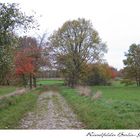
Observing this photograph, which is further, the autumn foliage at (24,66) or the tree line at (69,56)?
the autumn foliage at (24,66)

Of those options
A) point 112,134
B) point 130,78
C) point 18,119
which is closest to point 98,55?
point 18,119

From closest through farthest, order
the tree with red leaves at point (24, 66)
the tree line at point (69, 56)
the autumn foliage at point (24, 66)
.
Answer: the tree line at point (69, 56) < the tree with red leaves at point (24, 66) < the autumn foliage at point (24, 66)

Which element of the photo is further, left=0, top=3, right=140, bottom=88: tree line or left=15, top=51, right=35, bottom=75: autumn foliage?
left=15, top=51, right=35, bottom=75: autumn foliage

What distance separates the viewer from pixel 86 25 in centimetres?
5672

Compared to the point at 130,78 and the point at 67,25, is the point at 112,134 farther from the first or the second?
the point at 130,78

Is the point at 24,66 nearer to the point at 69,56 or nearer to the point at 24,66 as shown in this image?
the point at 24,66

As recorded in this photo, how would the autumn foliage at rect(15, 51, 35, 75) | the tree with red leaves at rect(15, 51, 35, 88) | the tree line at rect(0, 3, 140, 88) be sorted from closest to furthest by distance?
the tree line at rect(0, 3, 140, 88) → the tree with red leaves at rect(15, 51, 35, 88) → the autumn foliage at rect(15, 51, 35, 75)

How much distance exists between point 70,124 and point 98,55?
109ft

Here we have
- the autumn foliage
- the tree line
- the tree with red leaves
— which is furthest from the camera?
the autumn foliage

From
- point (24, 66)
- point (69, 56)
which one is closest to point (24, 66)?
point (24, 66)

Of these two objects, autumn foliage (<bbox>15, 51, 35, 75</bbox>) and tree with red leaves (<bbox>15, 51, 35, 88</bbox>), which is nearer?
tree with red leaves (<bbox>15, 51, 35, 88</bbox>)

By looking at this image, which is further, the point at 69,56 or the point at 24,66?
the point at 24,66

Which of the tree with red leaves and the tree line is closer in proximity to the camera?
the tree line

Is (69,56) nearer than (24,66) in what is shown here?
Yes
